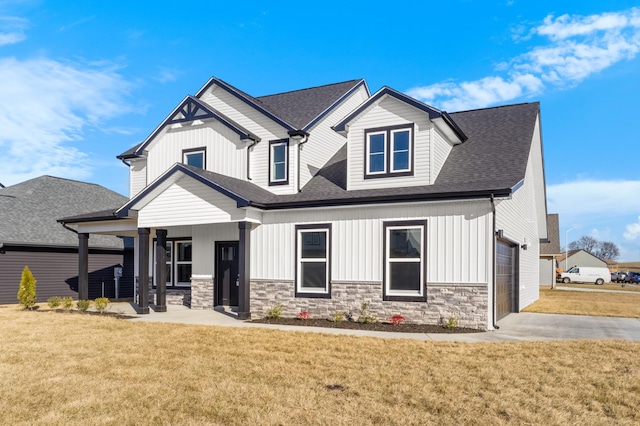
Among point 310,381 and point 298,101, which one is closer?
point 310,381

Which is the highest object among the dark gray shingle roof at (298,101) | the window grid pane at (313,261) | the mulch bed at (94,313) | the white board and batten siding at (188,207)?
the dark gray shingle roof at (298,101)

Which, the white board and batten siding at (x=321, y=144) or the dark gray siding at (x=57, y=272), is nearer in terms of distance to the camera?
the white board and batten siding at (x=321, y=144)

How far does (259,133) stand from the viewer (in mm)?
17812

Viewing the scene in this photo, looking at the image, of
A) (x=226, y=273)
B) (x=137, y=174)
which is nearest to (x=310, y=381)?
(x=226, y=273)

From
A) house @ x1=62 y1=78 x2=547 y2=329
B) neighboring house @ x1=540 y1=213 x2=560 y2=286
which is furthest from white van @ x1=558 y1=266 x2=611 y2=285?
house @ x1=62 y1=78 x2=547 y2=329

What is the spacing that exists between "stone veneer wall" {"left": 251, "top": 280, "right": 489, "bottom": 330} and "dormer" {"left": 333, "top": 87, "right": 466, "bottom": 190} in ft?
10.8

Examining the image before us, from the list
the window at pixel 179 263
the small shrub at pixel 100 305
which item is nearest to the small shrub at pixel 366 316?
the window at pixel 179 263

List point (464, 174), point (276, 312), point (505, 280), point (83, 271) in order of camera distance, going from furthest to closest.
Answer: point (83, 271) → point (505, 280) → point (276, 312) → point (464, 174)

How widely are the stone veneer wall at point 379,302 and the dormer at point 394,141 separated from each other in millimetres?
3288

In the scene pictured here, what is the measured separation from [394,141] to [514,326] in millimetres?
6353

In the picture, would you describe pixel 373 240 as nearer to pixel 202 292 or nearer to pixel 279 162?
pixel 279 162

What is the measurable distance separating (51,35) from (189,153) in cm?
582

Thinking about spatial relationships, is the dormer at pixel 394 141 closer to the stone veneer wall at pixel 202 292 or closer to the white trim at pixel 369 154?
the white trim at pixel 369 154

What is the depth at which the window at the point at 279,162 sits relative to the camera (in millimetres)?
17078
